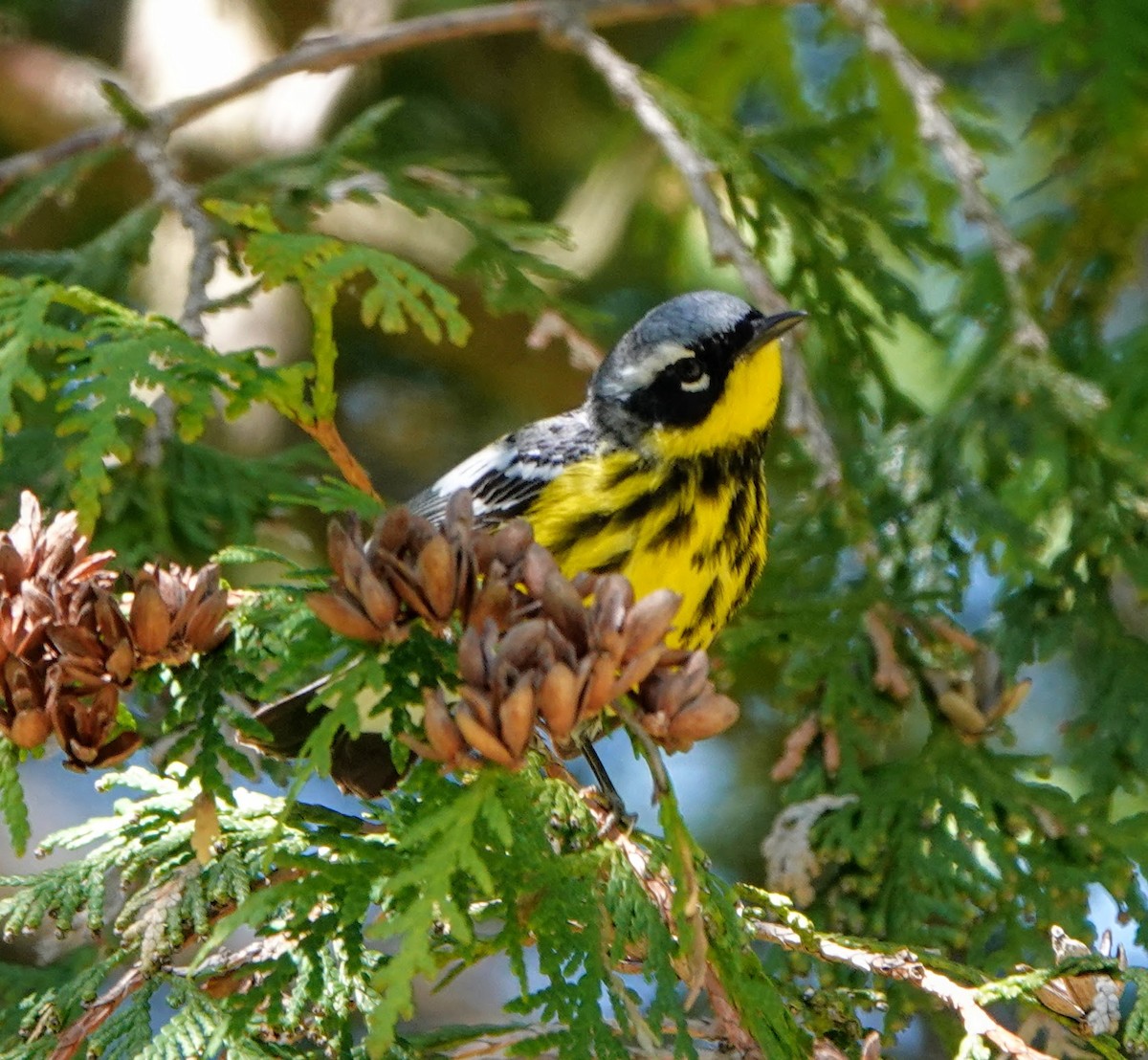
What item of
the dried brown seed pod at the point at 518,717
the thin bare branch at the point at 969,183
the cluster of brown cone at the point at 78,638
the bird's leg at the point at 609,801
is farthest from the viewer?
the thin bare branch at the point at 969,183

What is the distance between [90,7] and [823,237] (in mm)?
3453

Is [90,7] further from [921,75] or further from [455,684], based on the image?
[455,684]

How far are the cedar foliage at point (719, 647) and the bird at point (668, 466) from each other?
0.13m

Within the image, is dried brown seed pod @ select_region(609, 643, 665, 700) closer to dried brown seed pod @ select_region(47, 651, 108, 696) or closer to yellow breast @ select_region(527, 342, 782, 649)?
dried brown seed pod @ select_region(47, 651, 108, 696)

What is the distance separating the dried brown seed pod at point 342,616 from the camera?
1.40 meters

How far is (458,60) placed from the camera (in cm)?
534

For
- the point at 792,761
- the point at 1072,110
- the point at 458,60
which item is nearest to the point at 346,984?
the point at 792,761

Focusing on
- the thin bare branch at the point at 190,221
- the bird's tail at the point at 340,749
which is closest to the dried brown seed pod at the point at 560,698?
the bird's tail at the point at 340,749

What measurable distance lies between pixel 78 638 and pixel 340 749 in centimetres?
81

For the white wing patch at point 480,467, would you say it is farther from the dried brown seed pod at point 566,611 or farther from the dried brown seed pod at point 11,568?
the dried brown seed pod at point 566,611

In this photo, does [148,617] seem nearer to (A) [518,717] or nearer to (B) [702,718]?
(A) [518,717]

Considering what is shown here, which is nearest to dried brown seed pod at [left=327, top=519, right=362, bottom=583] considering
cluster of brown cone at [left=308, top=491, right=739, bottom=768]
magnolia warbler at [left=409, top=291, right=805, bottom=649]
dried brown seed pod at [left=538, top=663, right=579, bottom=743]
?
cluster of brown cone at [left=308, top=491, right=739, bottom=768]

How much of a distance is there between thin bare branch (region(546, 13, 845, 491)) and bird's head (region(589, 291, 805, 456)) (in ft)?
0.33

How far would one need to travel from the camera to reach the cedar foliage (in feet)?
4.91
